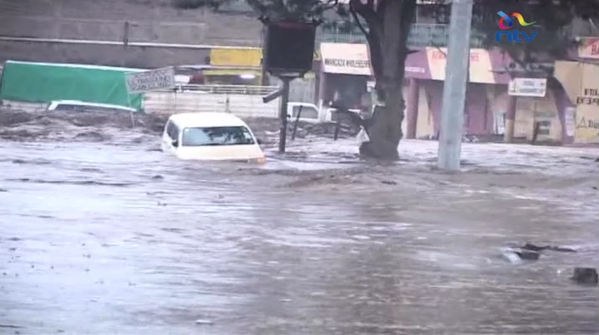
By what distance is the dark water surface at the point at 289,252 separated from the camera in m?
9.08

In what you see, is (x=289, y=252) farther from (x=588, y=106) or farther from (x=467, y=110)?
(x=467, y=110)

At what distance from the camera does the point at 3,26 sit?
52031 millimetres

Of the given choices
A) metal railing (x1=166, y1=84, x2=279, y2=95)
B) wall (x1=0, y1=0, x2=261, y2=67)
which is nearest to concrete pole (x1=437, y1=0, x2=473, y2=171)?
metal railing (x1=166, y1=84, x2=279, y2=95)

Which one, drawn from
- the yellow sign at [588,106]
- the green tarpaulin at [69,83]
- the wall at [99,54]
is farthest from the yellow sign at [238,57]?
the yellow sign at [588,106]

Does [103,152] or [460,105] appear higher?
[460,105]

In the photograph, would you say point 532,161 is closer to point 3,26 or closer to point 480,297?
point 480,297

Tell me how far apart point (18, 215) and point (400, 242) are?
16.0ft

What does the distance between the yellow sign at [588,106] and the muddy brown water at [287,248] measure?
1130 cm

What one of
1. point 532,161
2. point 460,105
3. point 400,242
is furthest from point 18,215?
point 532,161

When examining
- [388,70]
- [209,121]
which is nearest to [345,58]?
[388,70]

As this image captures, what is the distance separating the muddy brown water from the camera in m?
9.11

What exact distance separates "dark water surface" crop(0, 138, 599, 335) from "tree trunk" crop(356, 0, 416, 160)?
4437mm

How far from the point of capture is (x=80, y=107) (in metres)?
42.3

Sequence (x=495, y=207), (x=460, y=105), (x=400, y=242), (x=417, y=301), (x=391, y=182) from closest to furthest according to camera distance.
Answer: (x=417, y=301), (x=400, y=242), (x=495, y=207), (x=391, y=182), (x=460, y=105)
